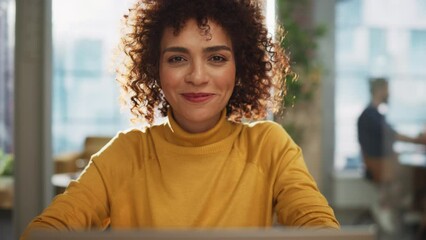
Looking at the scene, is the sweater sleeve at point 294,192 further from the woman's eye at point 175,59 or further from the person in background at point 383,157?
the person in background at point 383,157

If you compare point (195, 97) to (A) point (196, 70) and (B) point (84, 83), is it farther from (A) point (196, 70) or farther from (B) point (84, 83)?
(B) point (84, 83)

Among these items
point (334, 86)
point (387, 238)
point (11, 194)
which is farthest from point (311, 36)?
point (11, 194)

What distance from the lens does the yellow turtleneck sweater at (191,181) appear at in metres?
1.14

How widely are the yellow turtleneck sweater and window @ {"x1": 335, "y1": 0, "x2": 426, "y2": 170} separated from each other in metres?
3.45

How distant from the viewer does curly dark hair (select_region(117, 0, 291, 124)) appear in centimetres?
118

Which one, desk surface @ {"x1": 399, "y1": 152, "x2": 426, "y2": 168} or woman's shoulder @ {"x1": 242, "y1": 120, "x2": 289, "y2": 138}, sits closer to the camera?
woman's shoulder @ {"x1": 242, "y1": 120, "x2": 289, "y2": 138}

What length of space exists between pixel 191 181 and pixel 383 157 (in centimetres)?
334

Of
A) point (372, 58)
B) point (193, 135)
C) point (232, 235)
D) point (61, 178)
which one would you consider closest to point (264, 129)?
point (193, 135)

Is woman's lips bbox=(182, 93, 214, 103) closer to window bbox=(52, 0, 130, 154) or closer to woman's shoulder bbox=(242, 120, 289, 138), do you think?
woman's shoulder bbox=(242, 120, 289, 138)

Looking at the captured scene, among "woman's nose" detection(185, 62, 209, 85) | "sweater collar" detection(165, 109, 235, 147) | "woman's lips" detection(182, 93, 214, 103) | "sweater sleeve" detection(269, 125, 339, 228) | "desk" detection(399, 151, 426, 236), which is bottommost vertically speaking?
"desk" detection(399, 151, 426, 236)

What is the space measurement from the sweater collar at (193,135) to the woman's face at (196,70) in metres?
0.04

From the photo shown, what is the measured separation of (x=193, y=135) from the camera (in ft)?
3.88

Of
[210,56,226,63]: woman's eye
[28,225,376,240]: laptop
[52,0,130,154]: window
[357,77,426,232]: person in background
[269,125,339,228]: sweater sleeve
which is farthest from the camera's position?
[357,77,426,232]: person in background

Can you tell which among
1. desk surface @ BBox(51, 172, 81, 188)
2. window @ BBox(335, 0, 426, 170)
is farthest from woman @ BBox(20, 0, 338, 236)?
window @ BBox(335, 0, 426, 170)
